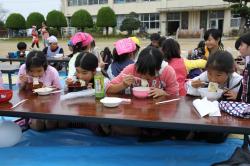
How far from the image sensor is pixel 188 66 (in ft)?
14.8

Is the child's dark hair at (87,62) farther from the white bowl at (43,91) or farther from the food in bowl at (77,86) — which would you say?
the white bowl at (43,91)

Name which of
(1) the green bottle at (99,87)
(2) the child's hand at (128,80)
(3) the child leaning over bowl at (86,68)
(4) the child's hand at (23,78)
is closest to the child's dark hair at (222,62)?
(2) the child's hand at (128,80)

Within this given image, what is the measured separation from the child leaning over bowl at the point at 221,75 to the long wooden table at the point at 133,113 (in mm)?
133

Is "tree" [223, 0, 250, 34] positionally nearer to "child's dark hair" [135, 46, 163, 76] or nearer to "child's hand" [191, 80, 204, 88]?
"child's hand" [191, 80, 204, 88]

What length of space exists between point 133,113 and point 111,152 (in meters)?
0.73

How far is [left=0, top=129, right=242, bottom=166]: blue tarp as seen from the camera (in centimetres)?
261

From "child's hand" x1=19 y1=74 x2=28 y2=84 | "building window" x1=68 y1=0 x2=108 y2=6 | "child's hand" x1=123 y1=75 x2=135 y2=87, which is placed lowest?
"child's hand" x1=19 y1=74 x2=28 y2=84

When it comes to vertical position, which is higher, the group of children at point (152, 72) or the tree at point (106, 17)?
the tree at point (106, 17)

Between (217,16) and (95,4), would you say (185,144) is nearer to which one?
(217,16)

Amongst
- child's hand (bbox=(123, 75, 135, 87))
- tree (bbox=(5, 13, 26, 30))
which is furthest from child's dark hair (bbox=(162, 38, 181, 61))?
tree (bbox=(5, 13, 26, 30))

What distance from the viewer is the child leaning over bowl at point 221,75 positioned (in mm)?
2385

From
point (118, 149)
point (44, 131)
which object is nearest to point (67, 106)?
point (118, 149)

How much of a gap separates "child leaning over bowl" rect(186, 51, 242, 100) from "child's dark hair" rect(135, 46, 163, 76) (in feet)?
1.15

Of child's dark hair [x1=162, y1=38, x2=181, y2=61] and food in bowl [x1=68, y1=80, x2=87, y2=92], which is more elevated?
child's dark hair [x1=162, y1=38, x2=181, y2=61]
